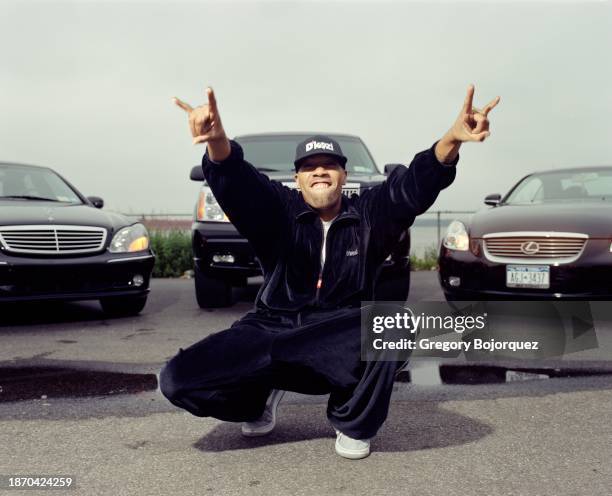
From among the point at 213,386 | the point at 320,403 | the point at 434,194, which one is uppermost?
the point at 434,194

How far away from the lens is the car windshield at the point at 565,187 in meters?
7.48

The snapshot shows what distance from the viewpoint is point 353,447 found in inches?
121

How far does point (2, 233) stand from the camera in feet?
22.1

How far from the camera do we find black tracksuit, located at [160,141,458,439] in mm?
3053

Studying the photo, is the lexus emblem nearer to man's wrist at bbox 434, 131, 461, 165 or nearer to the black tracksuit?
the black tracksuit

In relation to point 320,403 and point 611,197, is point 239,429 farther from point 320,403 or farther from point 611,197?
point 611,197

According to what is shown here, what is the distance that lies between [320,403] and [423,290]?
5.71 metres

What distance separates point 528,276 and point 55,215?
4.48 metres

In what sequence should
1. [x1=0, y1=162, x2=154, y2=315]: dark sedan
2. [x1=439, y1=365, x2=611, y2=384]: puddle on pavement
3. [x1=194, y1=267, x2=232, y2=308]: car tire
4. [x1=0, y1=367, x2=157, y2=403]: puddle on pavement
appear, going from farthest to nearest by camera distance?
[x1=194, y1=267, x2=232, y2=308]: car tire < [x1=0, y1=162, x2=154, y2=315]: dark sedan < [x1=439, y1=365, x2=611, y2=384]: puddle on pavement < [x1=0, y1=367, x2=157, y2=403]: puddle on pavement

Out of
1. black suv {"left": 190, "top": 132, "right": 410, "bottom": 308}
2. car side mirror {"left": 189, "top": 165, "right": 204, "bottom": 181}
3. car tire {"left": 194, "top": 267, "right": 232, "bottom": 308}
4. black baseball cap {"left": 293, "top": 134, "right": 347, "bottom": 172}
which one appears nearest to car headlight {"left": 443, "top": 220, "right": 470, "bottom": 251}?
black suv {"left": 190, "top": 132, "right": 410, "bottom": 308}

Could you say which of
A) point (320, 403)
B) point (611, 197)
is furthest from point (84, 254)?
point (611, 197)

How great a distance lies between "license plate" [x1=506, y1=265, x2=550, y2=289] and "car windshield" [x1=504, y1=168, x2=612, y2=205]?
152cm

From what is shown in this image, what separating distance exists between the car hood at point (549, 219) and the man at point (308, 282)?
318cm

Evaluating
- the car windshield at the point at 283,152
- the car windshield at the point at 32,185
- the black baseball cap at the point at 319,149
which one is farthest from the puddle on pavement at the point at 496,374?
the car windshield at the point at 32,185
